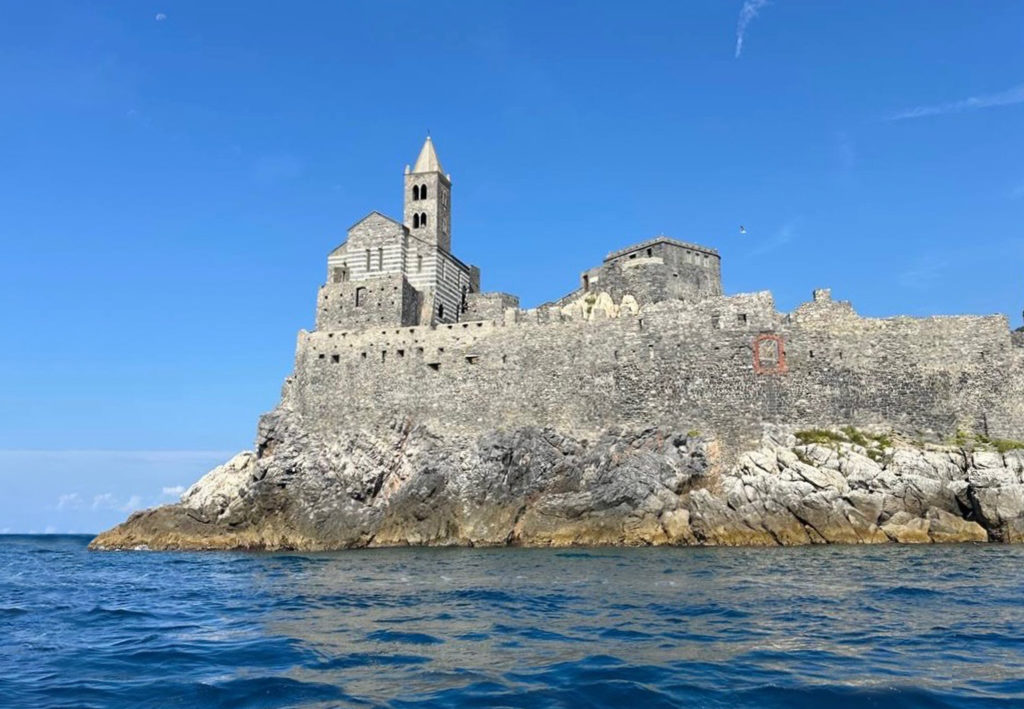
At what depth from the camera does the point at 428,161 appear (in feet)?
150

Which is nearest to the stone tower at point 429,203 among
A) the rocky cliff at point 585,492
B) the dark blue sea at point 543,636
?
the rocky cliff at point 585,492

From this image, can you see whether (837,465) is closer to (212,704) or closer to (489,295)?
(489,295)

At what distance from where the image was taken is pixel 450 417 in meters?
36.7

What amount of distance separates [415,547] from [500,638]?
21.5 meters

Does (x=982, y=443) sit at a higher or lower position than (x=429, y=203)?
lower

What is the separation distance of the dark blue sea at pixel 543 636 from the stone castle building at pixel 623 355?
393 inches

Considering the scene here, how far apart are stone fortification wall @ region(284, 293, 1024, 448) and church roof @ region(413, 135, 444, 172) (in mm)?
11283

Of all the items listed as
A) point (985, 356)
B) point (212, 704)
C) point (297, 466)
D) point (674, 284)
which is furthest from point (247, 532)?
point (985, 356)

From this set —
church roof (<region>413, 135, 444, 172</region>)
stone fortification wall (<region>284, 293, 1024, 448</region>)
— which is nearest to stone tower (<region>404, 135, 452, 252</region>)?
church roof (<region>413, 135, 444, 172</region>)

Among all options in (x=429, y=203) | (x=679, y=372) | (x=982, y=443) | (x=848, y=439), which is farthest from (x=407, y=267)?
(x=982, y=443)

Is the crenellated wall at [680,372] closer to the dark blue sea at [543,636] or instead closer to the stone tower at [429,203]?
the stone tower at [429,203]

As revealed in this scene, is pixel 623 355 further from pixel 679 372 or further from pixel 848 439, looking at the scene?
pixel 848 439

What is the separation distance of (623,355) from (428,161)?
18085 millimetres

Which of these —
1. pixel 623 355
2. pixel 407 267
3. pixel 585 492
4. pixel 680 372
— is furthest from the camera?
pixel 407 267
